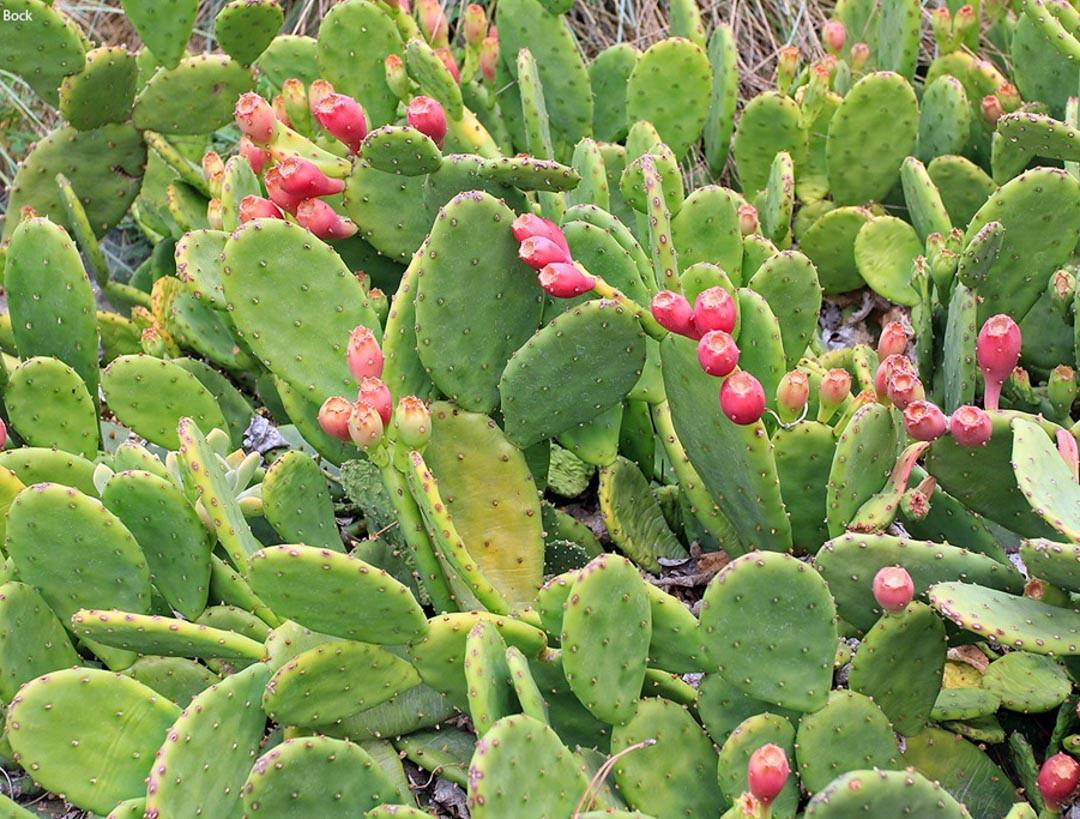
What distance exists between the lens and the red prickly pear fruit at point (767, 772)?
4.17ft

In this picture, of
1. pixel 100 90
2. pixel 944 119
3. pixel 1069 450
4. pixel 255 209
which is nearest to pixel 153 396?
pixel 255 209

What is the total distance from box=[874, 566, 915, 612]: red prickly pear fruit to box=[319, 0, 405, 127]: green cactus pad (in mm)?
1440

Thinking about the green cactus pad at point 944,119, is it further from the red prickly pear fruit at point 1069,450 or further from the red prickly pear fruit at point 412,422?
the red prickly pear fruit at point 412,422

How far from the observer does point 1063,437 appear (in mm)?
1601

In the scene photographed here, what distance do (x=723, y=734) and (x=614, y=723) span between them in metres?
0.15

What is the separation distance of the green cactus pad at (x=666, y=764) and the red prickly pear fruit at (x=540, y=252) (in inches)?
21.2

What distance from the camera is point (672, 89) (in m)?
2.55

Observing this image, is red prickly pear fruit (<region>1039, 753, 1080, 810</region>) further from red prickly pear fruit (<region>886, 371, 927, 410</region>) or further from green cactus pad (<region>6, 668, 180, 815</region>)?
green cactus pad (<region>6, 668, 180, 815</region>)

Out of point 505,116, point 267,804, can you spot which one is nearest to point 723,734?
point 267,804

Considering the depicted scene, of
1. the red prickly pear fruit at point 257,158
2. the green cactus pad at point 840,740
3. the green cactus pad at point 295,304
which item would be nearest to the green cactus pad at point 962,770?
the green cactus pad at point 840,740

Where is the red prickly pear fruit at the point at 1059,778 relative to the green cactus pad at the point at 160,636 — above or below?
below

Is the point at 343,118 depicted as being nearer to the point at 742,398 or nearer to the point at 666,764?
the point at 742,398

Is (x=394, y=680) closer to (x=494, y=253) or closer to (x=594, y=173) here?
(x=494, y=253)

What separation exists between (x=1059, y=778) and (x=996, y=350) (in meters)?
0.53
